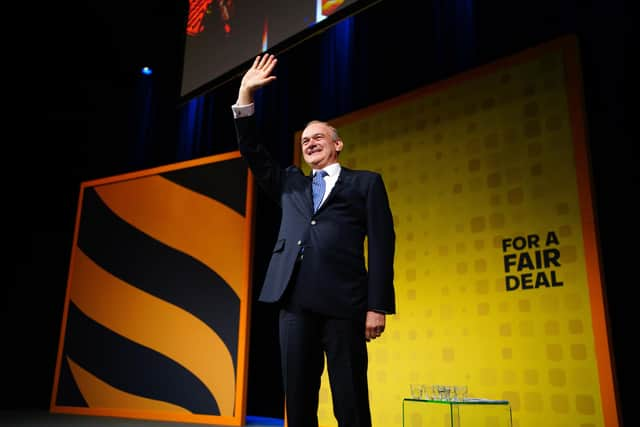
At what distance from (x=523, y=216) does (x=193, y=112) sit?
10.3ft

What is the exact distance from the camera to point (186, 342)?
3234 millimetres

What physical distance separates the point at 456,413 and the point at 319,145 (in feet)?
3.78

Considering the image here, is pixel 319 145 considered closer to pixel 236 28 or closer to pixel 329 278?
pixel 329 278

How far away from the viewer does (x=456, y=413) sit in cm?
193

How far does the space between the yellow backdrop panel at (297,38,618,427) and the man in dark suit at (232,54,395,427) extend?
3.03 ft

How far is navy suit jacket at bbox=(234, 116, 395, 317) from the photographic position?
132cm

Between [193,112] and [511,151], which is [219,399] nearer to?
[511,151]

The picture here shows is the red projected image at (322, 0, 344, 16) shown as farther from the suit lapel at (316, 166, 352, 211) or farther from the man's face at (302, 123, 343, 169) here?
the suit lapel at (316, 166, 352, 211)

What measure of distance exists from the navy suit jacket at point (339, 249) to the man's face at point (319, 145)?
60 mm

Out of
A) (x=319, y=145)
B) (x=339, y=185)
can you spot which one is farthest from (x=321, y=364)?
(x=319, y=145)

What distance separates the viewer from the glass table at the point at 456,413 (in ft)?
6.32

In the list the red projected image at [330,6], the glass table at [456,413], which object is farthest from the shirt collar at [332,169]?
the red projected image at [330,6]

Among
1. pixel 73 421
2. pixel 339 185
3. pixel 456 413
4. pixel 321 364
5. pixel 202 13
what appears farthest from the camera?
pixel 202 13

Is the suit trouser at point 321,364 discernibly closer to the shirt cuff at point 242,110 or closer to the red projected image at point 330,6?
the shirt cuff at point 242,110
